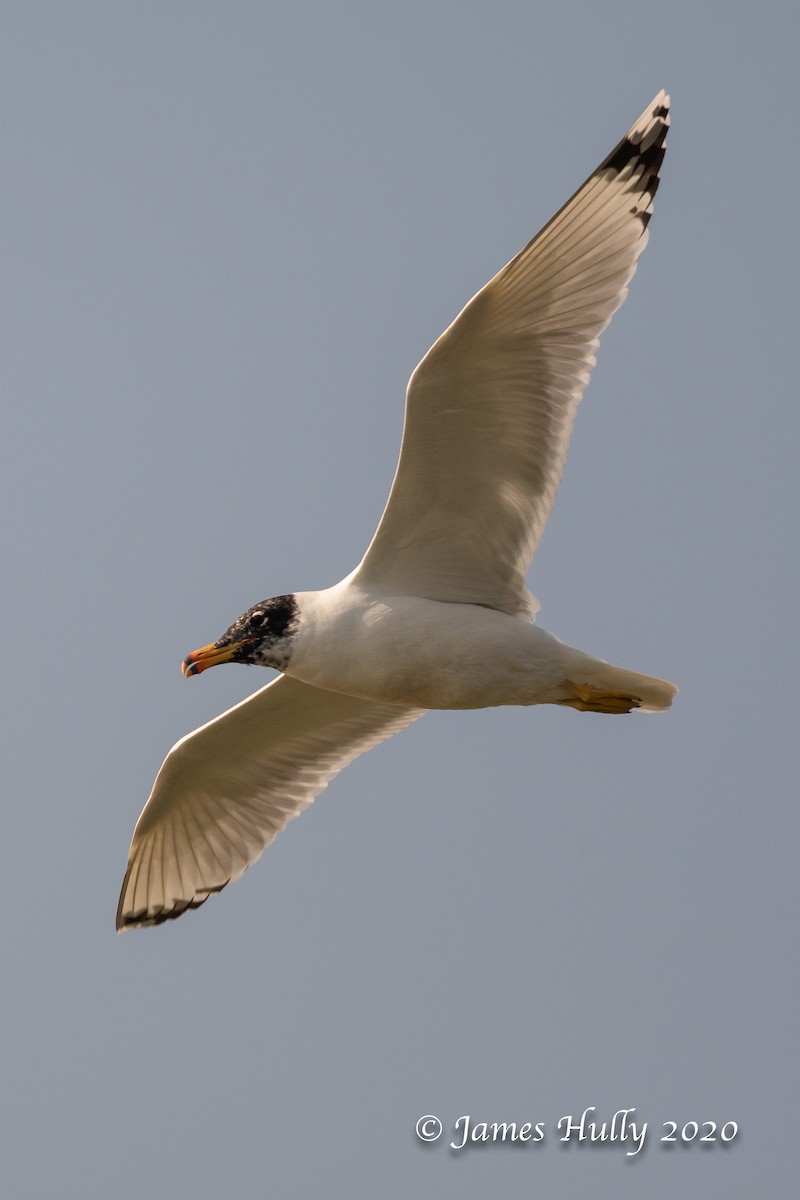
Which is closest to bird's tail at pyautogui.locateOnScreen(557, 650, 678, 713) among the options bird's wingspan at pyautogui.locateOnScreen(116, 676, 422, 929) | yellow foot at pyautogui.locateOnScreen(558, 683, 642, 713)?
yellow foot at pyautogui.locateOnScreen(558, 683, 642, 713)

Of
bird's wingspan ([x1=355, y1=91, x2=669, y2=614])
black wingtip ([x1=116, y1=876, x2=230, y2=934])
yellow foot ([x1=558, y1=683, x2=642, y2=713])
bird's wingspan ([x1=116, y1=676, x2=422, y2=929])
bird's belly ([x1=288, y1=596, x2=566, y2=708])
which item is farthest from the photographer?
black wingtip ([x1=116, y1=876, x2=230, y2=934])

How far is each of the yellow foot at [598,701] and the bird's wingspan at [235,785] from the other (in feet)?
5.64

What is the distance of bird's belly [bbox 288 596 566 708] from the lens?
9.01m

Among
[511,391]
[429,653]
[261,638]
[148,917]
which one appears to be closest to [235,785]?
[148,917]

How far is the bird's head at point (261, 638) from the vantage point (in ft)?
30.0

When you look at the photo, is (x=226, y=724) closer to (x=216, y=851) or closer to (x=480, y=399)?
(x=216, y=851)

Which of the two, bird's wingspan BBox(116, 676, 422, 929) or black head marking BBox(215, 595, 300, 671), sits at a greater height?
black head marking BBox(215, 595, 300, 671)

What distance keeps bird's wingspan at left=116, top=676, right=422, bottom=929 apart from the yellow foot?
1.72 meters

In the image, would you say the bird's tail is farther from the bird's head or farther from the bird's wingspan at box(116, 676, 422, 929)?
the bird's wingspan at box(116, 676, 422, 929)

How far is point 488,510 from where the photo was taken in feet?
30.3

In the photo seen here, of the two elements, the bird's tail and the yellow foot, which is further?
the yellow foot

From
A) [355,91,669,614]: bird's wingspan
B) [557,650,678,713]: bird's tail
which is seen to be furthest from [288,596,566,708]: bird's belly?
[355,91,669,614]: bird's wingspan

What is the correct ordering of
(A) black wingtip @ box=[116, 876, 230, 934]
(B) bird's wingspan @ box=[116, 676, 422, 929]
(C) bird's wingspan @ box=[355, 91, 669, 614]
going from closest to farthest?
(C) bird's wingspan @ box=[355, 91, 669, 614] < (B) bird's wingspan @ box=[116, 676, 422, 929] < (A) black wingtip @ box=[116, 876, 230, 934]

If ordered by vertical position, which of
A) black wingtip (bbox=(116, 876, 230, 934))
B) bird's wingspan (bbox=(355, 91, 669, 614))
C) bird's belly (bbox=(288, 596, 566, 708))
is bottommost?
black wingtip (bbox=(116, 876, 230, 934))
